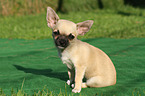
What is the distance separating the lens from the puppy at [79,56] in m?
3.19

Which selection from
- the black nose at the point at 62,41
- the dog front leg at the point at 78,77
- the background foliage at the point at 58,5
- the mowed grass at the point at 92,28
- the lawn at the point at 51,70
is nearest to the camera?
the black nose at the point at 62,41

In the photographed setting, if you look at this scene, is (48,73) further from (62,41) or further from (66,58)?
(62,41)

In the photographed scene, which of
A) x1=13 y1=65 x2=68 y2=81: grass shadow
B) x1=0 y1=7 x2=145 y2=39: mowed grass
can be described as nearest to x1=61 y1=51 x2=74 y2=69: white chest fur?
x1=13 y1=65 x2=68 y2=81: grass shadow

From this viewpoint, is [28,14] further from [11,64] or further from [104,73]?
[104,73]

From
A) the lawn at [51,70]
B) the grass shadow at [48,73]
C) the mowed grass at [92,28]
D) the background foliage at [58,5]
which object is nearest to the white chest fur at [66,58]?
the lawn at [51,70]

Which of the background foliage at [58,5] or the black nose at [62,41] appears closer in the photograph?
the black nose at [62,41]

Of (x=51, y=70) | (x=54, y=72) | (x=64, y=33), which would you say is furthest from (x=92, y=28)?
(x=64, y=33)

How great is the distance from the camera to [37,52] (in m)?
6.58

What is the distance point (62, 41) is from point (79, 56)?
13.5 inches

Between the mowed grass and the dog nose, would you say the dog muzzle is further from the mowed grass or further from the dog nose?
the mowed grass

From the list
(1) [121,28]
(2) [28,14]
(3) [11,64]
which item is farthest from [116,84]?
(2) [28,14]

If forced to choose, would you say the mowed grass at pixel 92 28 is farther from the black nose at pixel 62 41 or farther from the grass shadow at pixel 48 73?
the black nose at pixel 62 41

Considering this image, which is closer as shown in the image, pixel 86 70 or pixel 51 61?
pixel 86 70

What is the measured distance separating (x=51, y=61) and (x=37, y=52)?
1.21 metres
